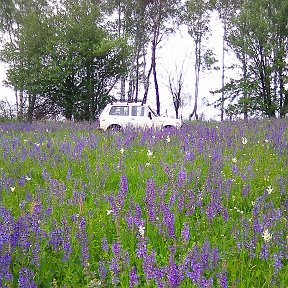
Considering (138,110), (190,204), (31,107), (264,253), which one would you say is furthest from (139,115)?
(264,253)

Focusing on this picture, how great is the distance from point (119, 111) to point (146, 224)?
12.8 metres

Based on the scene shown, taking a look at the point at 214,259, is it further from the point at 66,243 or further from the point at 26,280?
the point at 26,280

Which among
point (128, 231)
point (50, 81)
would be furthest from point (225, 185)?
point (50, 81)

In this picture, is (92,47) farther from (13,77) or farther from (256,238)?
(256,238)

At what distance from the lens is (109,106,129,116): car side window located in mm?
15953

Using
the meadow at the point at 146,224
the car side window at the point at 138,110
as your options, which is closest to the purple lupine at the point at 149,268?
the meadow at the point at 146,224

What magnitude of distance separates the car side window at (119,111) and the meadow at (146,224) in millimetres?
9837

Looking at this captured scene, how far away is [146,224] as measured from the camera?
11.2 feet

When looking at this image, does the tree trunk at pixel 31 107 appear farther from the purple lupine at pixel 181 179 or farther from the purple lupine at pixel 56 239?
the purple lupine at pixel 56 239

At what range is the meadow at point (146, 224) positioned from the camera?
257 cm

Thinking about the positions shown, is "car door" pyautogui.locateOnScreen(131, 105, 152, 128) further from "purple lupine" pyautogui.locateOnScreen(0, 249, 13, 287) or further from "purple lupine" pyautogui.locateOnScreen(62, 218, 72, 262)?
"purple lupine" pyautogui.locateOnScreen(0, 249, 13, 287)

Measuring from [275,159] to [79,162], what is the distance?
3.12 m

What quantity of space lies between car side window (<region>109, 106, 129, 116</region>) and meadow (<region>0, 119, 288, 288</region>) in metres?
9.84

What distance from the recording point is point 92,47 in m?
23.6
